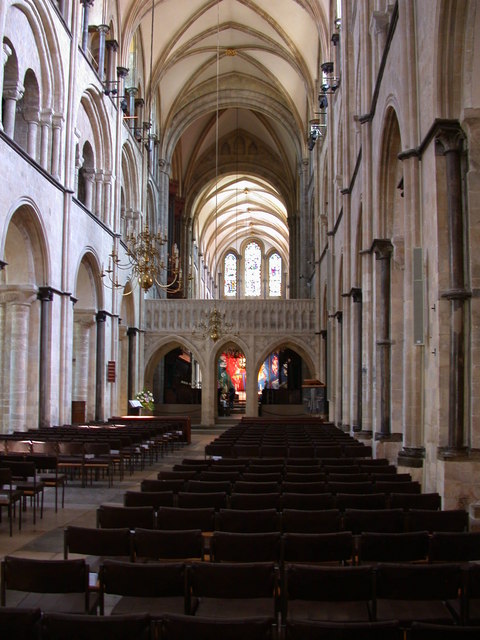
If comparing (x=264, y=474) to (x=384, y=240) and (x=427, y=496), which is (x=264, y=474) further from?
(x=384, y=240)

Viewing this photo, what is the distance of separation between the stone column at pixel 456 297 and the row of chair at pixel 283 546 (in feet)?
12.7

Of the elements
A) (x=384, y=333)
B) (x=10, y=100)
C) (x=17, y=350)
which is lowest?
(x=17, y=350)

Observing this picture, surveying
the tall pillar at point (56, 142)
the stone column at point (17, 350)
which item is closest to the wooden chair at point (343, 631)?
the stone column at point (17, 350)

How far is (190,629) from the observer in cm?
318

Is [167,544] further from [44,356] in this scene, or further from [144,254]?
[44,356]

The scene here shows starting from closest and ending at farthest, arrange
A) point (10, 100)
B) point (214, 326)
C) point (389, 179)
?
1. point (389, 179)
2. point (10, 100)
3. point (214, 326)

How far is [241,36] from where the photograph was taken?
113 ft

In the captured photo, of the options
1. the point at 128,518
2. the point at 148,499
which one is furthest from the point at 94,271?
the point at 128,518

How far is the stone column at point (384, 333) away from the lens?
14.2m

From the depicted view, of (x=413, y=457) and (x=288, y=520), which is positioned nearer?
(x=288, y=520)

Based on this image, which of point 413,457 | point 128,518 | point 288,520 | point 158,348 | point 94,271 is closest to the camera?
point 288,520

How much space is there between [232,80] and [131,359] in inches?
672

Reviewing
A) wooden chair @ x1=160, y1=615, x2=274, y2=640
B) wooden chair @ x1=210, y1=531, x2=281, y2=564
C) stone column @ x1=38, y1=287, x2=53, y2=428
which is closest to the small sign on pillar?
stone column @ x1=38, y1=287, x2=53, y2=428

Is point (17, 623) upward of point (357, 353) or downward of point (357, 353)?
downward
